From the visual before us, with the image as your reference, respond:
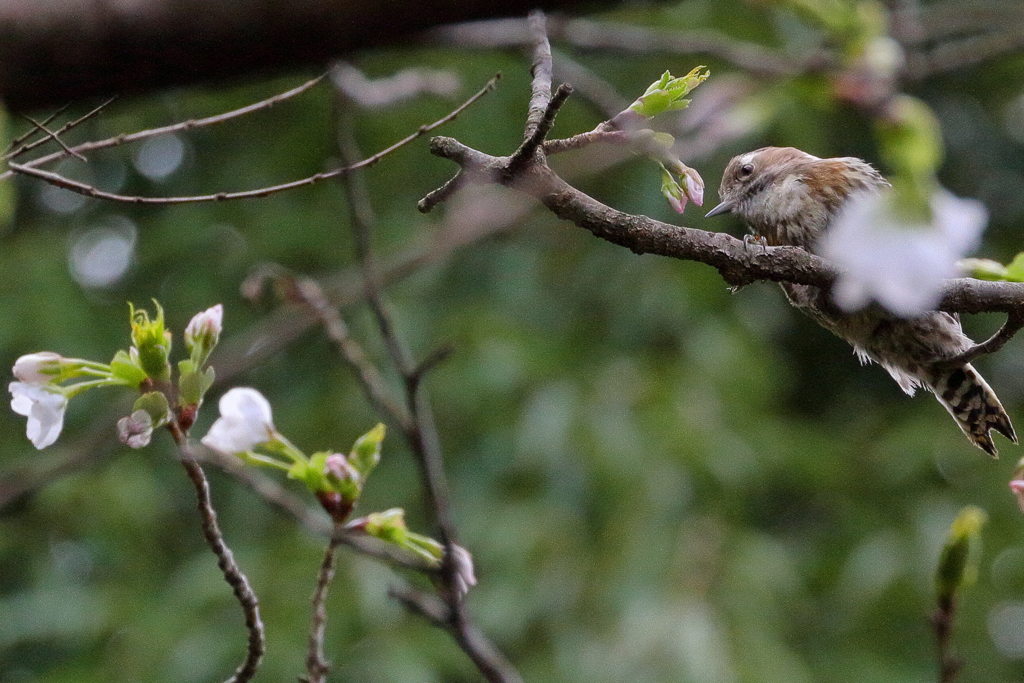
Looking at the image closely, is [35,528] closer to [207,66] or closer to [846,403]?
[207,66]

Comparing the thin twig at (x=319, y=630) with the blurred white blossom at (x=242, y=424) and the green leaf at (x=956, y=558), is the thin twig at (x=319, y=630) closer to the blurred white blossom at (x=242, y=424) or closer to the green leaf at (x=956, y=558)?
the blurred white blossom at (x=242, y=424)

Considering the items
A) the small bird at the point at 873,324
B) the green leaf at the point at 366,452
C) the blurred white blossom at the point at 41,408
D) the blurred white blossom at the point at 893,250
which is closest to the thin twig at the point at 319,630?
the green leaf at the point at 366,452

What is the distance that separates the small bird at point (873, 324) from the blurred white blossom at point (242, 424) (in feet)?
4.64

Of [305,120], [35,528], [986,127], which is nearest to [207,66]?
[35,528]

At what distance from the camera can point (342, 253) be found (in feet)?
16.7

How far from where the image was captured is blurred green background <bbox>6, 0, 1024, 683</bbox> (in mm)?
3734

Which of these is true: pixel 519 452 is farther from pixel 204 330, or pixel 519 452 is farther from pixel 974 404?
pixel 204 330

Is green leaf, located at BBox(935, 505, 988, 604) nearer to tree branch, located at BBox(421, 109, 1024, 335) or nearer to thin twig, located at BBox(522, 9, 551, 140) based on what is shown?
tree branch, located at BBox(421, 109, 1024, 335)

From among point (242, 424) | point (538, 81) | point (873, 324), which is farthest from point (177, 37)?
point (873, 324)

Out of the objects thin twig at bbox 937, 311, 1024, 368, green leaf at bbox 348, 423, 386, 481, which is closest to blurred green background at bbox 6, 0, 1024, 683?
thin twig at bbox 937, 311, 1024, 368

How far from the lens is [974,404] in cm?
256

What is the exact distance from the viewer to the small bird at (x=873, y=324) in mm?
2488

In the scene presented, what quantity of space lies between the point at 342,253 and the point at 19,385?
12.5ft

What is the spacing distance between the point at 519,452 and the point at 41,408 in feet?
9.36
